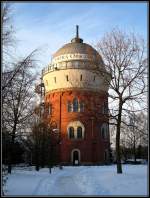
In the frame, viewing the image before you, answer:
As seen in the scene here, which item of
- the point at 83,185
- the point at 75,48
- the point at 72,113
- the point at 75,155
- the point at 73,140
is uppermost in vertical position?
the point at 75,48

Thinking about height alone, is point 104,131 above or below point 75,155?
above

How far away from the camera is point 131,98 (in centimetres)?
2525

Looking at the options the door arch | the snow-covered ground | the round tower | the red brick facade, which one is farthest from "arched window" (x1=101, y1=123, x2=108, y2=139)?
the snow-covered ground

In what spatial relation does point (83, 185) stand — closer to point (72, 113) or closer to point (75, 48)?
point (72, 113)

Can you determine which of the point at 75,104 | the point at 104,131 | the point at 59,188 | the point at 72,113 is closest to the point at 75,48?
the point at 75,104

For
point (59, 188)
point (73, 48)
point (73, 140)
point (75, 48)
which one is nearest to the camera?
point (59, 188)

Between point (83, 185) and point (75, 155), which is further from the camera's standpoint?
point (75, 155)

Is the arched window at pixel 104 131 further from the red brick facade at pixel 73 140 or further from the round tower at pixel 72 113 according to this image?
the red brick facade at pixel 73 140

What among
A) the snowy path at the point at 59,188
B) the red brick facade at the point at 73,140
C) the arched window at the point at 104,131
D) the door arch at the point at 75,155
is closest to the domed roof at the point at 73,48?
the red brick facade at the point at 73,140

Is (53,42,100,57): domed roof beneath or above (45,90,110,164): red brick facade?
above

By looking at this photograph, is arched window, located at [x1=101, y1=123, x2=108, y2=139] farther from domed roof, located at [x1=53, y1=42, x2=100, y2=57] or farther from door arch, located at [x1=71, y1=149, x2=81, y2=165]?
domed roof, located at [x1=53, y1=42, x2=100, y2=57]

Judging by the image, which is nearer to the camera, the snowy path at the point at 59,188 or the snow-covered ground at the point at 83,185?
the snow-covered ground at the point at 83,185

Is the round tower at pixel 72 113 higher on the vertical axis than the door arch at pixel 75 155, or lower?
higher

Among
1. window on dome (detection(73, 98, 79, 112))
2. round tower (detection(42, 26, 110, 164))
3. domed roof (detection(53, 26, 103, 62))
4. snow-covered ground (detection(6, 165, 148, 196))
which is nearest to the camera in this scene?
snow-covered ground (detection(6, 165, 148, 196))
